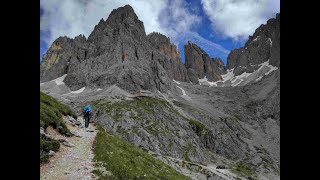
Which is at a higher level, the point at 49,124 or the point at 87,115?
the point at 87,115

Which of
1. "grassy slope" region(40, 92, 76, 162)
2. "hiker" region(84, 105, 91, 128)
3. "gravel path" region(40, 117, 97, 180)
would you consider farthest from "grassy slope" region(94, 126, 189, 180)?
"hiker" region(84, 105, 91, 128)

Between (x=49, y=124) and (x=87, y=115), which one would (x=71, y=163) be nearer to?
(x=49, y=124)

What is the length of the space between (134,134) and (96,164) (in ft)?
445

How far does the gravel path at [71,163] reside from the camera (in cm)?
2341

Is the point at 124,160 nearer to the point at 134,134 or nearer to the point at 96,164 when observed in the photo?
the point at 96,164

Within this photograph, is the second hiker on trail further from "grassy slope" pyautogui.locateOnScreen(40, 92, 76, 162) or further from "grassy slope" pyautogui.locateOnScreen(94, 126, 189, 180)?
"grassy slope" pyautogui.locateOnScreen(94, 126, 189, 180)

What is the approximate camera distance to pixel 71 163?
85.1ft

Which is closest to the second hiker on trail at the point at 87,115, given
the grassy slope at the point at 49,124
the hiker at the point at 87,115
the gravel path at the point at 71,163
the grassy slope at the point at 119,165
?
the hiker at the point at 87,115

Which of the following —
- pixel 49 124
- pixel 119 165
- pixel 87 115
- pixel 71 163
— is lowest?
pixel 119 165

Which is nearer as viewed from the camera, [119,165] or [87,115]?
[119,165]

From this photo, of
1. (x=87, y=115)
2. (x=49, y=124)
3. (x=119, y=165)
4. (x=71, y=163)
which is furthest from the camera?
(x=87, y=115)

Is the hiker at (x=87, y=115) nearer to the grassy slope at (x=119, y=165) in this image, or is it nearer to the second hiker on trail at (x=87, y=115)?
the second hiker on trail at (x=87, y=115)

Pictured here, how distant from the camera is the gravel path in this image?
922 inches

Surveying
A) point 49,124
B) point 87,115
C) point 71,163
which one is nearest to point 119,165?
point 71,163
